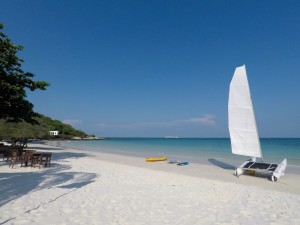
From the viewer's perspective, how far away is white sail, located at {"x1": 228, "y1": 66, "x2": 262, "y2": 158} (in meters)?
12.7

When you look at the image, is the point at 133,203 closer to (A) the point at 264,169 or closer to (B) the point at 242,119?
(A) the point at 264,169

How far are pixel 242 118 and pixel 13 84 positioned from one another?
40.5ft

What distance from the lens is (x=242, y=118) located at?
13.0m

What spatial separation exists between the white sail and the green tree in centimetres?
1072

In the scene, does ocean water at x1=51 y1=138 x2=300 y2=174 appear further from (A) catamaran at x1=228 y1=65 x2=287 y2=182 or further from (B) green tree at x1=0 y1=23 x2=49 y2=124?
(B) green tree at x1=0 y1=23 x2=49 y2=124

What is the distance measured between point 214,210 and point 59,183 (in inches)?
186

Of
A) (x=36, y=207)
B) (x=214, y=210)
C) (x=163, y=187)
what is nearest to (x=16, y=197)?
(x=36, y=207)

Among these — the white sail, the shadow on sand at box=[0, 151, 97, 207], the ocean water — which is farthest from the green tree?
the ocean water

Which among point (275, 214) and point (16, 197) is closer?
point (275, 214)

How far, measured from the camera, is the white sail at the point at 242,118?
12.7m

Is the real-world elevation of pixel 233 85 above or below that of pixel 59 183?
above

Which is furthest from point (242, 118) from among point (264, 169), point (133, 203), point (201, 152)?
point (201, 152)

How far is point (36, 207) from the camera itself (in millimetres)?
4914

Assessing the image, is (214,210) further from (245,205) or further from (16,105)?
(16,105)
